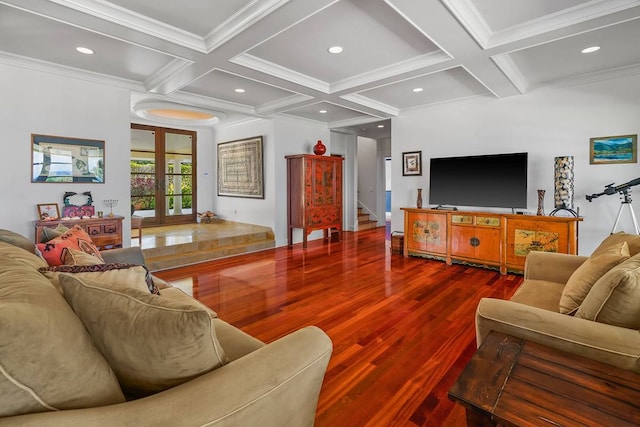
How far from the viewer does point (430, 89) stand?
4598mm

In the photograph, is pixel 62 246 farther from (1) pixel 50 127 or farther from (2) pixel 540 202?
(2) pixel 540 202

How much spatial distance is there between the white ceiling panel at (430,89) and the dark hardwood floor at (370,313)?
250cm

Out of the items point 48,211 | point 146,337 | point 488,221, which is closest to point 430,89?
point 488,221

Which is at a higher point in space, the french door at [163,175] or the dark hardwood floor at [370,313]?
the french door at [163,175]

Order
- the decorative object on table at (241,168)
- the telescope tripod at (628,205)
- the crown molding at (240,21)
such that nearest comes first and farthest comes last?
the crown molding at (240,21), the telescope tripod at (628,205), the decorative object on table at (241,168)

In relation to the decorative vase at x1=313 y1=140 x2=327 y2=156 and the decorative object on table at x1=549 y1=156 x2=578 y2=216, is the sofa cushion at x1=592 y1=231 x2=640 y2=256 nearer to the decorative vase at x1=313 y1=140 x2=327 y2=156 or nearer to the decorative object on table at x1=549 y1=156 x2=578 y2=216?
the decorative object on table at x1=549 y1=156 x2=578 y2=216

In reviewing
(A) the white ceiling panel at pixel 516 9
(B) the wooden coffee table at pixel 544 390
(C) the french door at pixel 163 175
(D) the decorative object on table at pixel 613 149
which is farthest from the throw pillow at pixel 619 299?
(C) the french door at pixel 163 175

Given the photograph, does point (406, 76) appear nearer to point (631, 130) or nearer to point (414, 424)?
point (631, 130)

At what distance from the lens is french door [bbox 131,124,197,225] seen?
6883mm

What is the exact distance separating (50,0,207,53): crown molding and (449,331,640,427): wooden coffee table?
11.0 ft

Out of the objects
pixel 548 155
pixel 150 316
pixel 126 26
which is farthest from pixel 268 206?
pixel 150 316

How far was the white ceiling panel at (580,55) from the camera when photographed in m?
3.04

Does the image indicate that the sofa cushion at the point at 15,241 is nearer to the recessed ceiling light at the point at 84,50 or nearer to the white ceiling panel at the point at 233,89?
the recessed ceiling light at the point at 84,50

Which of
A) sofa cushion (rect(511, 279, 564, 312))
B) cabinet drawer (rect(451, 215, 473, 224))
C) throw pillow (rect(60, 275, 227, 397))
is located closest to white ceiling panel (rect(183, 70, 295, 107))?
cabinet drawer (rect(451, 215, 473, 224))
